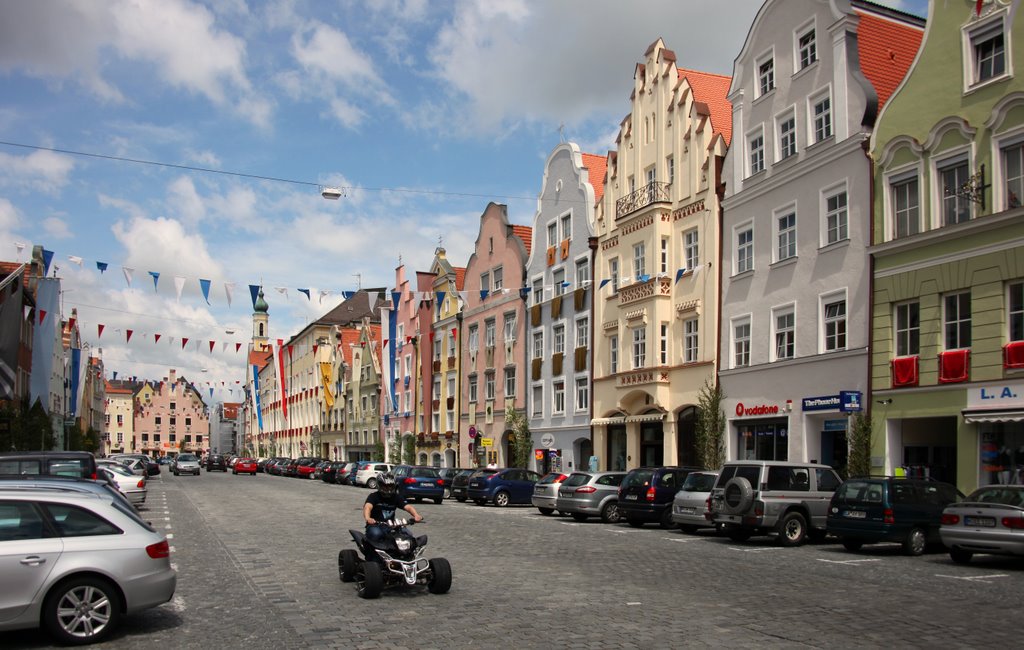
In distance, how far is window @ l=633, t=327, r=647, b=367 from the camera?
126 ft

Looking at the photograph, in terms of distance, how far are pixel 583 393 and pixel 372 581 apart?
106 feet

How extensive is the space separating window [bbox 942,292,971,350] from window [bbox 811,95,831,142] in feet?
23.1

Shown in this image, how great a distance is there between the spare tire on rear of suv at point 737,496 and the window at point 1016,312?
7.39 meters

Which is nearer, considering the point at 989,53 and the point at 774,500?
the point at 774,500

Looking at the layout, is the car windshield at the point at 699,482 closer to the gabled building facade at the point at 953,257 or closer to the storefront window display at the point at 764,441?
the gabled building facade at the point at 953,257

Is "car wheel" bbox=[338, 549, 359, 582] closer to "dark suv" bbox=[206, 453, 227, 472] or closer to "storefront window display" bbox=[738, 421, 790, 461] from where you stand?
"storefront window display" bbox=[738, 421, 790, 461]

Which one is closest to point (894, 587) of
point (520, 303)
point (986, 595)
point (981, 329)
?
point (986, 595)

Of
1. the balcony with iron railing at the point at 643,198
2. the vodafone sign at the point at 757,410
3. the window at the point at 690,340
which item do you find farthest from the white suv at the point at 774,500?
the balcony with iron railing at the point at 643,198

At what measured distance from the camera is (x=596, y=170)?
158 feet

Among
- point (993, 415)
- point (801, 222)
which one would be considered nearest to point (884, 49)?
point (801, 222)

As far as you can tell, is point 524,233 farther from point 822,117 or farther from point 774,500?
point 774,500

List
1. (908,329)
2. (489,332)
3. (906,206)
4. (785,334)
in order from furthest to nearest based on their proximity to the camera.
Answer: (489,332), (785,334), (906,206), (908,329)

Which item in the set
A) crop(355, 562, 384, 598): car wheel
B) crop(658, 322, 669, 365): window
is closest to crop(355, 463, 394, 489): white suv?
crop(658, 322, 669, 365): window

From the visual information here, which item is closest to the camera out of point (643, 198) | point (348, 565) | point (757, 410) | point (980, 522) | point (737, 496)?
point (348, 565)
